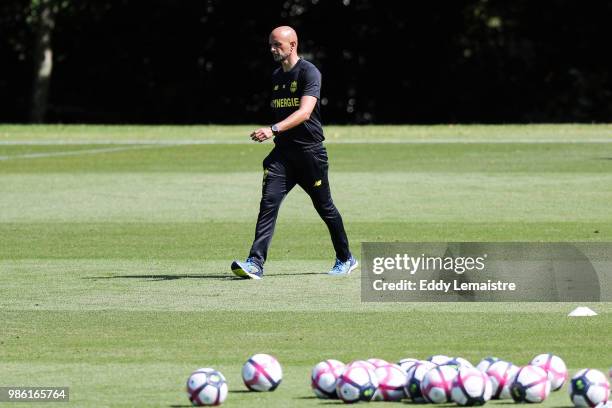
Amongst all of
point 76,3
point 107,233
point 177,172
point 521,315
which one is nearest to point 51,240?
point 107,233

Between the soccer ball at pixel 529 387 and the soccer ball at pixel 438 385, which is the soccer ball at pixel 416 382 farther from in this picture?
the soccer ball at pixel 529 387

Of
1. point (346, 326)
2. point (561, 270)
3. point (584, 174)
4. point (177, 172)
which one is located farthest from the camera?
point (177, 172)

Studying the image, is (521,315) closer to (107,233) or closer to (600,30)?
(107,233)

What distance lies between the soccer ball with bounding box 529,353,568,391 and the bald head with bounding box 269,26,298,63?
5.22 m

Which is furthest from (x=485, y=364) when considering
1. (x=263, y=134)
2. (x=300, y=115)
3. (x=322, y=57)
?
(x=322, y=57)

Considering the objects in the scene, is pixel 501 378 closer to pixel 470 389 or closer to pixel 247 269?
pixel 470 389

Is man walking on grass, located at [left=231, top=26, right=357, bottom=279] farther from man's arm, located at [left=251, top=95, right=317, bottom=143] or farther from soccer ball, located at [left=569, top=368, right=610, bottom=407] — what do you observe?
soccer ball, located at [left=569, top=368, right=610, bottom=407]

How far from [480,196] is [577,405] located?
13.9 m

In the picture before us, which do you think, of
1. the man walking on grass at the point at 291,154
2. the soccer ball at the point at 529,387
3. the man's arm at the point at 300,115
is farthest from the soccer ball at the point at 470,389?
the man walking on grass at the point at 291,154

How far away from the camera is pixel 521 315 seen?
10.2 meters

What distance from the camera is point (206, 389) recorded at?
716cm

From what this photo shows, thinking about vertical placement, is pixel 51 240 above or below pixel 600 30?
below

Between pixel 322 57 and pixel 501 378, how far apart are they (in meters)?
48.9

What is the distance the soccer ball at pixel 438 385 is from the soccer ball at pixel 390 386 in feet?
0.52
